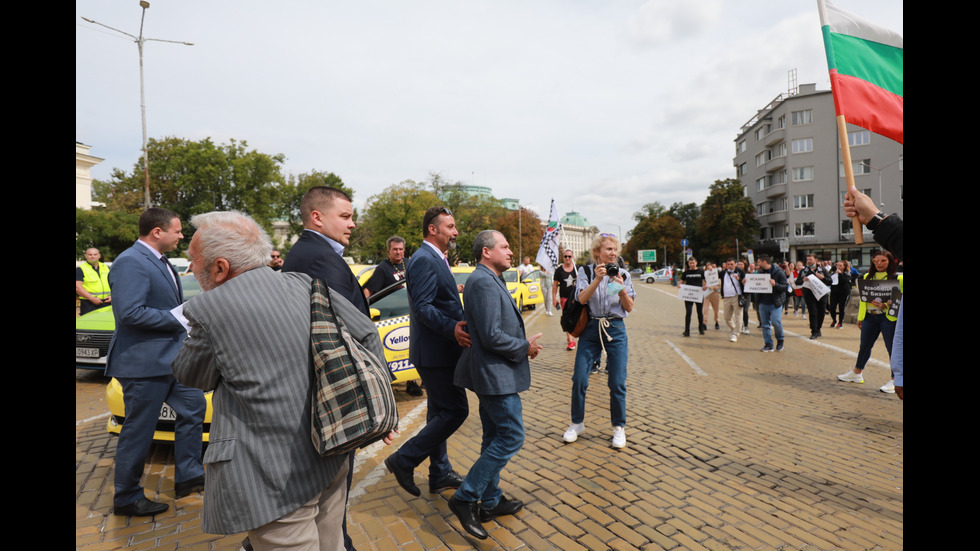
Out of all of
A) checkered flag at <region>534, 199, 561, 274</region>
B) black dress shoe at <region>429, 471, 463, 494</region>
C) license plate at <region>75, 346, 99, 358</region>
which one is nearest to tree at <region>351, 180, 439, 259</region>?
checkered flag at <region>534, 199, 561, 274</region>

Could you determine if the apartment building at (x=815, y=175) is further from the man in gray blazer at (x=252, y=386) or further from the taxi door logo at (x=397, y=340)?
the man in gray blazer at (x=252, y=386)

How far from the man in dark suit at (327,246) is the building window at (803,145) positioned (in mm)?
59373

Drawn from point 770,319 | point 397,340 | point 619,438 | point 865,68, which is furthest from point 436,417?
point 770,319

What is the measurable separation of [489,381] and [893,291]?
241 inches

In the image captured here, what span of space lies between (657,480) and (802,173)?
58026mm

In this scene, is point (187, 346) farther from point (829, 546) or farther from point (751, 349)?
point (751, 349)

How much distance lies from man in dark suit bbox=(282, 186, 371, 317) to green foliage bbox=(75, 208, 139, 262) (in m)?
34.3

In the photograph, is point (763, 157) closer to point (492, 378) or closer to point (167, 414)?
point (492, 378)

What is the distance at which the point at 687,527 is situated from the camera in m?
3.23

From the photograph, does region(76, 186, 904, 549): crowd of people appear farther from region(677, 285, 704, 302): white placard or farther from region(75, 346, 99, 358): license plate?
region(677, 285, 704, 302): white placard

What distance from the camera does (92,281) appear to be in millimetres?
9211
